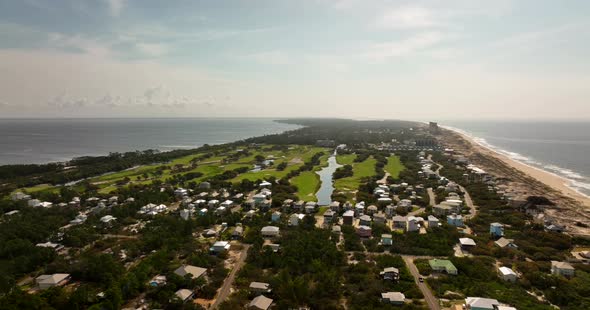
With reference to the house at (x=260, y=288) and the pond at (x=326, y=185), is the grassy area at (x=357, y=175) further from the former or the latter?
the house at (x=260, y=288)

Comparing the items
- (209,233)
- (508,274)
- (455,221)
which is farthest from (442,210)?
(209,233)

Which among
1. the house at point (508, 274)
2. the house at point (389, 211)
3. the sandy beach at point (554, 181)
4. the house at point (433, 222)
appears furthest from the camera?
the sandy beach at point (554, 181)

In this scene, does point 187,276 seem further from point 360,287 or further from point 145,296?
point 360,287

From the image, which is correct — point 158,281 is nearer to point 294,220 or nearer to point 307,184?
point 294,220

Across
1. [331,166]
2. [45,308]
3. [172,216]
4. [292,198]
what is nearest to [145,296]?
[45,308]

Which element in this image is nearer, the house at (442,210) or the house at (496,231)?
the house at (496,231)

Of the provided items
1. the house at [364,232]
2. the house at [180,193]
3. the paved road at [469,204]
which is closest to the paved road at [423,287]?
the house at [364,232]

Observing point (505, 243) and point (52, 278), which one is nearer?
point (52, 278)

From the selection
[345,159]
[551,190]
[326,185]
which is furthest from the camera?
[345,159]
